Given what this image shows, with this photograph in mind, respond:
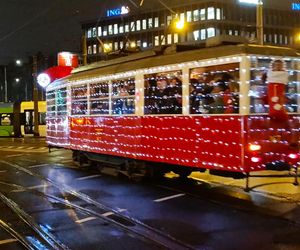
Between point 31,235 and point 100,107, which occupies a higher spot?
point 100,107

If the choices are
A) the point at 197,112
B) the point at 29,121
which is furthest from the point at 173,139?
the point at 29,121

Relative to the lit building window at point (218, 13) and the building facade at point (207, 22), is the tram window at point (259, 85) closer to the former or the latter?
the building facade at point (207, 22)

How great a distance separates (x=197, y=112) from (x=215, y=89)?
28.4 inches

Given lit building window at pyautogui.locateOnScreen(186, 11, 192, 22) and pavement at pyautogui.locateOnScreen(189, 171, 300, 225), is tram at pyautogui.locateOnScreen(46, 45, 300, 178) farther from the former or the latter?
lit building window at pyautogui.locateOnScreen(186, 11, 192, 22)

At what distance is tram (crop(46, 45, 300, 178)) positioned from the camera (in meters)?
10.4

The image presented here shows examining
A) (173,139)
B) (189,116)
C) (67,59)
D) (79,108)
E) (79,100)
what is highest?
(67,59)

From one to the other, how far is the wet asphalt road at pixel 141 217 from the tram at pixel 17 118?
3292 cm

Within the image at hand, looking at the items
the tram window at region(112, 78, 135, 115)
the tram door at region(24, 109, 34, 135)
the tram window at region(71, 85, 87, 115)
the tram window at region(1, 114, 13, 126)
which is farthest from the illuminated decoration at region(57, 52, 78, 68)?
the tram window at region(112, 78, 135, 115)

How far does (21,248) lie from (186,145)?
5.03 metres

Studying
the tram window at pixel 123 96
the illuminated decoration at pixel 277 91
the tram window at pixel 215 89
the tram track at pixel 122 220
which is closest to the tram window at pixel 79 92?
the tram window at pixel 123 96

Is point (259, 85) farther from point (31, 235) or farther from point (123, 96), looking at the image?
point (31, 235)

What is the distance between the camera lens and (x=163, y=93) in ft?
40.8

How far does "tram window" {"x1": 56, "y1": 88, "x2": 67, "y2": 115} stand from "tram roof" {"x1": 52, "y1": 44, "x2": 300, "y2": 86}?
4.54 ft

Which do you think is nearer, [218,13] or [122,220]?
[122,220]
